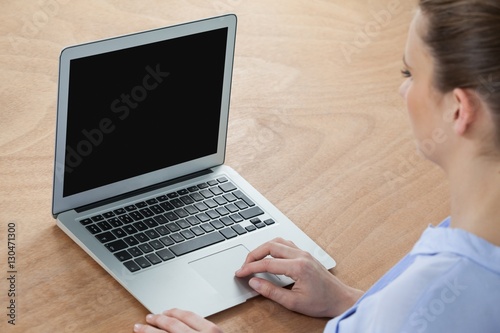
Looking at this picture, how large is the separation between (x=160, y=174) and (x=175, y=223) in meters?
0.11

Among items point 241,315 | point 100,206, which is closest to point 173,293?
point 241,315

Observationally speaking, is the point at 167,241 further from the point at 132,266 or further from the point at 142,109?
the point at 142,109

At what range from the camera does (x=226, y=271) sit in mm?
1421

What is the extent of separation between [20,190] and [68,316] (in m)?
0.31

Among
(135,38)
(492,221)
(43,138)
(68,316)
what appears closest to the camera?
(492,221)

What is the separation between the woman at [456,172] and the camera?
3.62ft

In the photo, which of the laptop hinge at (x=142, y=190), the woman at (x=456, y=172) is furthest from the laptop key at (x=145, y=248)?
the woman at (x=456, y=172)

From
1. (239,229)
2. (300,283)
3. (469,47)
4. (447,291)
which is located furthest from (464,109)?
(239,229)

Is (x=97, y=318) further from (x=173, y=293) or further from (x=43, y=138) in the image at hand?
(x=43, y=138)

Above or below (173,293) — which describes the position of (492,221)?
above

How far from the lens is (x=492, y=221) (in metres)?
1.13

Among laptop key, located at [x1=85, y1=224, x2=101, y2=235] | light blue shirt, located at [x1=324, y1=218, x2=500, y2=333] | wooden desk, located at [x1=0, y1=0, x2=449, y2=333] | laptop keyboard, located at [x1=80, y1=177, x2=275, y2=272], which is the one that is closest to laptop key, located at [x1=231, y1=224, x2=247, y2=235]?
laptop keyboard, located at [x1=80, y1=177, x2=275, y2=272]

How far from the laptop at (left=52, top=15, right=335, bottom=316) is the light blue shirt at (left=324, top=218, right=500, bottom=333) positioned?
312 mm

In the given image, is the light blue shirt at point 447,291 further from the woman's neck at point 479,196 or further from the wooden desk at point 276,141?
the wooden desk at point 276,141
